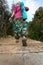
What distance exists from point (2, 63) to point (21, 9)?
319 cm

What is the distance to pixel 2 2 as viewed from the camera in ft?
33.0

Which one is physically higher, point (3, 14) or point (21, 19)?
point (21, 19)

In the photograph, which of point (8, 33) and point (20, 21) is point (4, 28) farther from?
point (20, 21)

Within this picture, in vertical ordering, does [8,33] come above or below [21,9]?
below

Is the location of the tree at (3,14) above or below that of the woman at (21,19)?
below

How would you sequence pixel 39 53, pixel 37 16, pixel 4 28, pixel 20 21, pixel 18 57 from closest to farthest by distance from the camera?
pixel 18 57 → pixel 39 53 → pixel 20 21 → pixel 4 28 → pixel 37 16

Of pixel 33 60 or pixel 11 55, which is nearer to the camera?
pixel 33 60

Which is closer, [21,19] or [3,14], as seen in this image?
[21,19]

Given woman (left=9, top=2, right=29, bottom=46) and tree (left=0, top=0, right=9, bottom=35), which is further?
tree (left=0, top=0, right=9, bottom=35)

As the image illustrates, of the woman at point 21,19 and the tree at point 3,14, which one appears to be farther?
the tree at point 3,14

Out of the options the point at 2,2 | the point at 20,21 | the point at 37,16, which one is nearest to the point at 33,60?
the point at 20,21

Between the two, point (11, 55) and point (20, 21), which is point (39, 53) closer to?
point (11, 55)

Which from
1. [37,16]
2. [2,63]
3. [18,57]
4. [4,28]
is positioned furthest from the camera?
[37,16]

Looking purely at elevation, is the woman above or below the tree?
above
